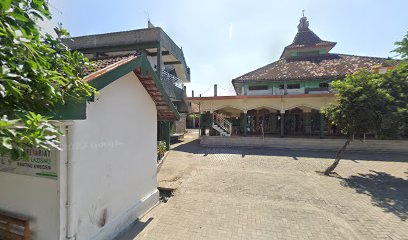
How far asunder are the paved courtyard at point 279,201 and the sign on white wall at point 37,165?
222 centimetres

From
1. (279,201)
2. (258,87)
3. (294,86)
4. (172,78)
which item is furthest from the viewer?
(258,87)

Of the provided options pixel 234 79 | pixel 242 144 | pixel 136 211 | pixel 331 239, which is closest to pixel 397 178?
pixel 331 239

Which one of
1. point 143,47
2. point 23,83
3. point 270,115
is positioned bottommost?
point 23,83

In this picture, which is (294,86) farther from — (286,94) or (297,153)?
(297,153)

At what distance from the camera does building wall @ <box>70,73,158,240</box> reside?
3729 millimetres

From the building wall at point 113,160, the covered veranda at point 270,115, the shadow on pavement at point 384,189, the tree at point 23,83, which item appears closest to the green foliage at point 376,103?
the shadow on pavement at point 384,189

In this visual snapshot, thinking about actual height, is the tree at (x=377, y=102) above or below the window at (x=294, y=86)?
below

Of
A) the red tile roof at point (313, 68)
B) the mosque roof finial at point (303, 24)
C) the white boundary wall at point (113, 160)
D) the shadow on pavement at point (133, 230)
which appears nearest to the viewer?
the white boundary wall at point (113, 160)

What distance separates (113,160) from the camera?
178 inches

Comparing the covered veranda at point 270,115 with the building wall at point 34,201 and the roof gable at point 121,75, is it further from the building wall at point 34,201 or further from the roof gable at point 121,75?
the building wall at point 34,201

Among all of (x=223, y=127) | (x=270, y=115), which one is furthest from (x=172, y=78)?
(x=270, y=115)

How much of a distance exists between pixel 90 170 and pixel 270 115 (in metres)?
18.6

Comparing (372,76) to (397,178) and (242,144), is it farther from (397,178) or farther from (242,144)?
(242,144)

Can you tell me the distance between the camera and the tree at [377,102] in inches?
315
